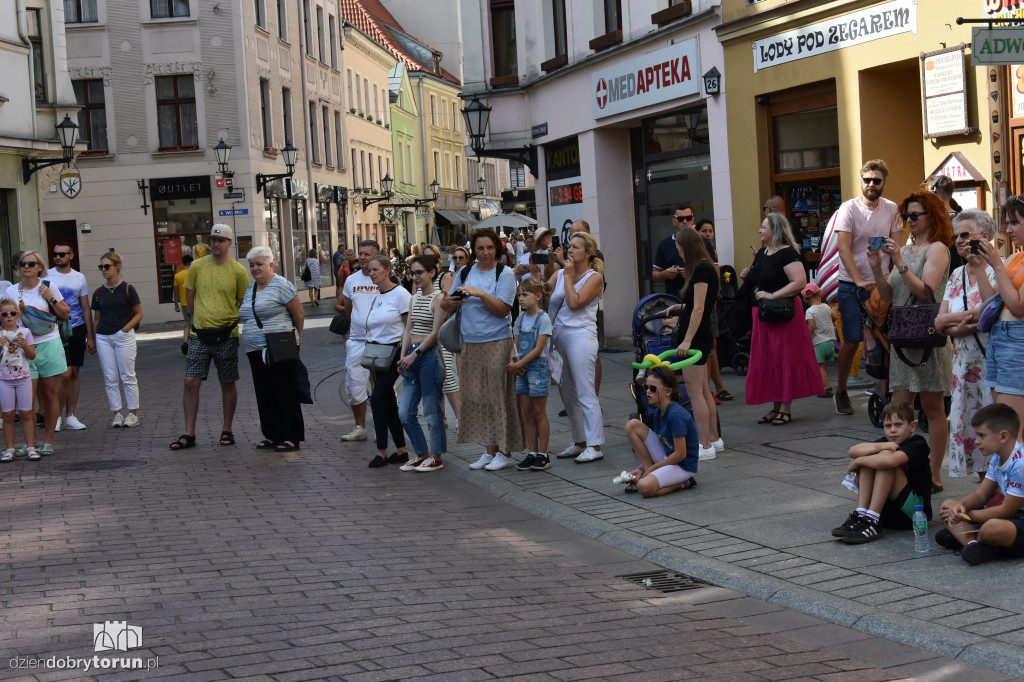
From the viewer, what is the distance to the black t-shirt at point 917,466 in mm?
6688

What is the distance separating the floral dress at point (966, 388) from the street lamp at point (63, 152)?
21.2 m

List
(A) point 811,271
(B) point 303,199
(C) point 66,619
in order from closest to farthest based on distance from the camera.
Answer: (C) point 66,619, (A) point 811,271, (B) point 303,199

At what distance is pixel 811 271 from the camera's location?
1477cm

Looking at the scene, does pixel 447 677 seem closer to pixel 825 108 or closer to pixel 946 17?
pixel 946 17

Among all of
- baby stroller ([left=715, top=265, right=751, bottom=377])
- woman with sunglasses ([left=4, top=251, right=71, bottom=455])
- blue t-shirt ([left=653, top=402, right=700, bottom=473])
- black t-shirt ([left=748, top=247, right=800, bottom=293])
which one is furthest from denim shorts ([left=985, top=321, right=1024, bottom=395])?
woman with sunglasses ([left=4, top=251, right=71, bottom=455])

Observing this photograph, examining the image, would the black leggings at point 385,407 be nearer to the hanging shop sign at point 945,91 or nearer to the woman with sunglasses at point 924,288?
the woman with sunglasses at point 924,288

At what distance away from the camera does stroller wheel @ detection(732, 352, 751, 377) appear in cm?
1416

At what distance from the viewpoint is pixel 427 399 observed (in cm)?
1032

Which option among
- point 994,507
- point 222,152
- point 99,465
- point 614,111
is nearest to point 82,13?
point 222,152

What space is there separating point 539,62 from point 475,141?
182 centimetres

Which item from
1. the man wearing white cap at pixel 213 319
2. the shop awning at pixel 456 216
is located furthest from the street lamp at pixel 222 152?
the shop awning at pixel 456 216

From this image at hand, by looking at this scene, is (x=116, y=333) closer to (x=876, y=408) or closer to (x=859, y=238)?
(x=859, y=238)

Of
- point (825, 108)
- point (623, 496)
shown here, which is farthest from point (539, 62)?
point (623, 496)

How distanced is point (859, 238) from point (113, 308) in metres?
8.17
